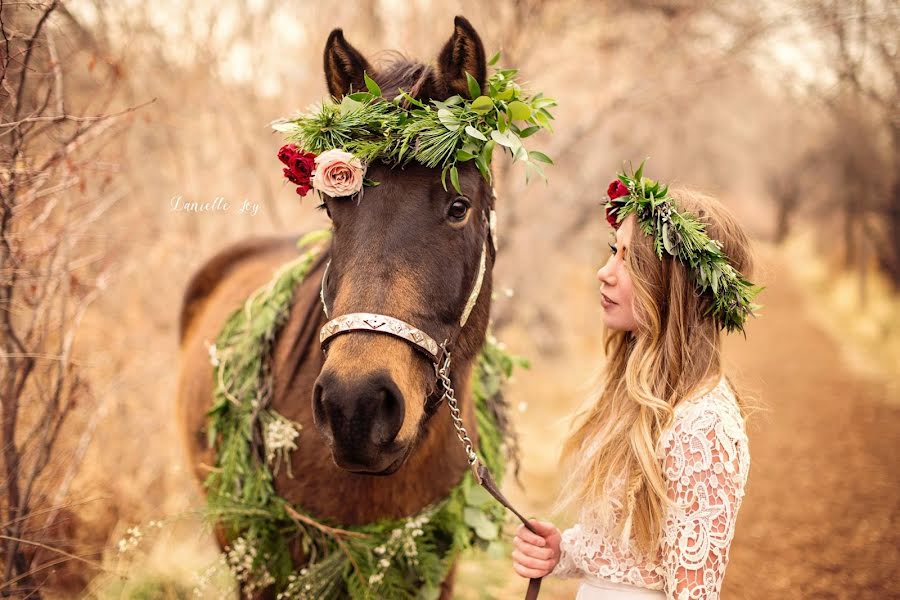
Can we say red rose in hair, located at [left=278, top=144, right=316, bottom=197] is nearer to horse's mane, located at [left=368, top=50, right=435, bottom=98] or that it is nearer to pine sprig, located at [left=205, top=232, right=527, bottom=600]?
horse's mane, located at [left=368, top=50, right=435, bottom=98]

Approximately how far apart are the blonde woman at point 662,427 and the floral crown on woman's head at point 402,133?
18.6 inches

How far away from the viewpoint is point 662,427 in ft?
6.25

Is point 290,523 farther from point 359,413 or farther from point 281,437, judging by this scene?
point 359,413

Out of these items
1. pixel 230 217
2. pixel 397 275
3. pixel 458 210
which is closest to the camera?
pixel 397 275

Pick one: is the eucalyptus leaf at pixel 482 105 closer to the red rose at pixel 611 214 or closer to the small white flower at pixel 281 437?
the red rose at pixel 611 214

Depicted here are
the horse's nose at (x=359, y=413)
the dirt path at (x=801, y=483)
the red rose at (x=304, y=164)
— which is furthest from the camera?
the dirt path at (x=801, y=483)

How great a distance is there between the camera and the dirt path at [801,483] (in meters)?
4.76

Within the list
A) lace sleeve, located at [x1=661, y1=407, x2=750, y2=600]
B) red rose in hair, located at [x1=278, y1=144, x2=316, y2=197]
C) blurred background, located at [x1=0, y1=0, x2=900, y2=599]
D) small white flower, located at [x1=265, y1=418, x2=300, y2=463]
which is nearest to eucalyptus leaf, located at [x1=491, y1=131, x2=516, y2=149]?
red rose in hair, located at [x1=278, y1=144, x2=316, y2=197]

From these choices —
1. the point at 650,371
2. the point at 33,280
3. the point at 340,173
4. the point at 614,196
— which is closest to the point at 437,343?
the point at 340,173

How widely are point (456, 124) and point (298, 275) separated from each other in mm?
1304

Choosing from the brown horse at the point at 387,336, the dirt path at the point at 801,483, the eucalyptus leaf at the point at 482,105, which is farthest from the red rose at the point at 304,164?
the dirt path at the point at 801,483

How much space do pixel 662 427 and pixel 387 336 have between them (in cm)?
92

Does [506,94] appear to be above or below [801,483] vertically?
above

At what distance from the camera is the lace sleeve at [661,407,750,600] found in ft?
5.58
